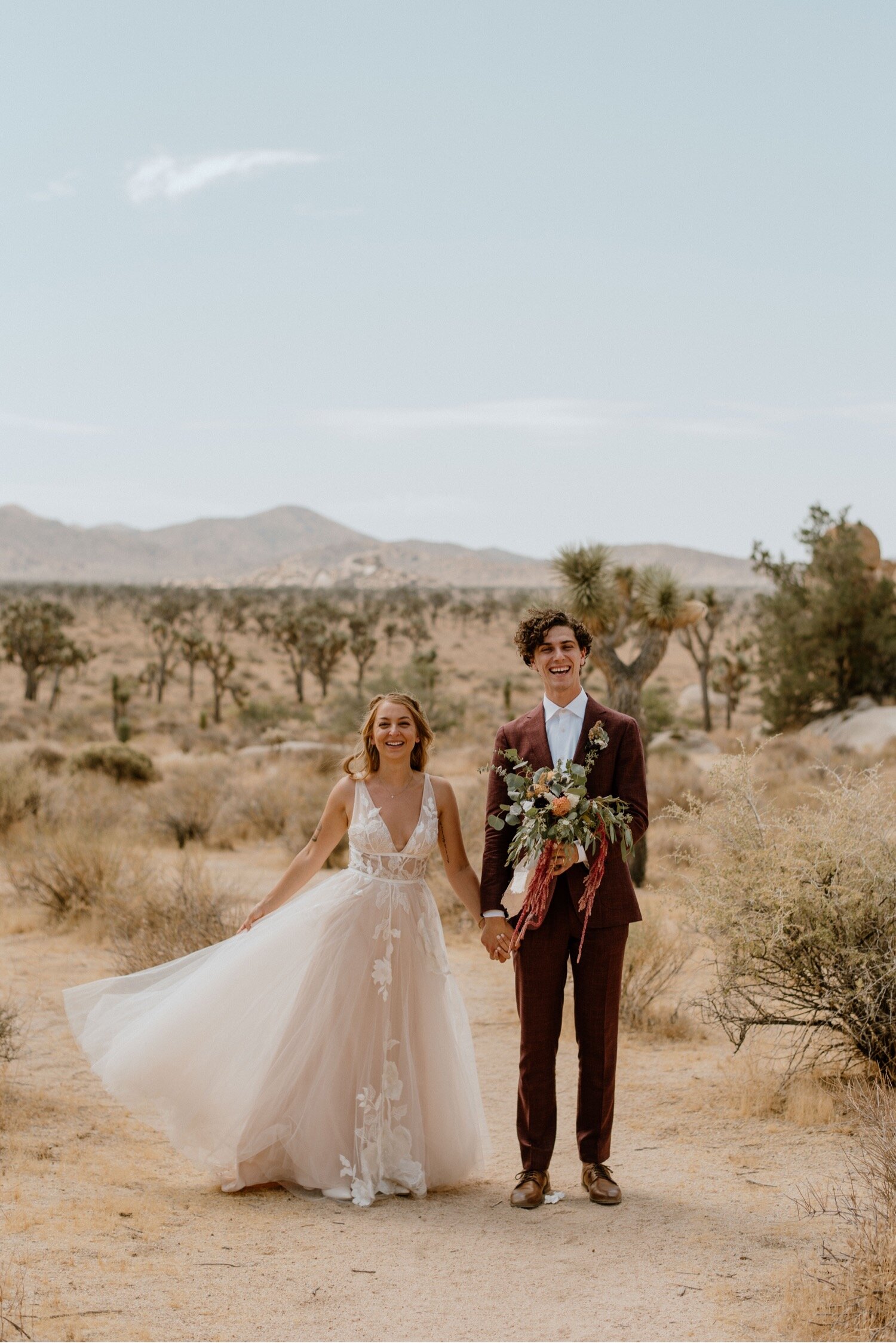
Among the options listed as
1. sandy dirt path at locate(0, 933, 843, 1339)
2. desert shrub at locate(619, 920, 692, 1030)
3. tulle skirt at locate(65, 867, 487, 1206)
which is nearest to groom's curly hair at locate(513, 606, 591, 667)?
tulle skirt at locate(65, 867, 487, 1206)

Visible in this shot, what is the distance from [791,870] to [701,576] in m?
163

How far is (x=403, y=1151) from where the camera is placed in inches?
181

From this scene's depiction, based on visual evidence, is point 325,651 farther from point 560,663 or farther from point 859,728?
point 560,663

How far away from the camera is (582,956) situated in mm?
4379

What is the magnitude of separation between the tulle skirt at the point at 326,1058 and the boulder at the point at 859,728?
15.9 meters

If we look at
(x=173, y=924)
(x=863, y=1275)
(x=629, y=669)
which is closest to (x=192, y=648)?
(x=629, y=669)

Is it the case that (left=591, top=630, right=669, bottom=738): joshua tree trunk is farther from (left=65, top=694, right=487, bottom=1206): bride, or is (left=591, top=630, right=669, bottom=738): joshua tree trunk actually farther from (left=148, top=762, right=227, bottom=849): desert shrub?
(left=65, top=694, right=487, bottom=1206): bride

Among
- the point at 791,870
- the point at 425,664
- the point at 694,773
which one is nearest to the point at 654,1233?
the point at 791,870

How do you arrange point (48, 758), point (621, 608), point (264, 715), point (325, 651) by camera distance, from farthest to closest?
point (325, 651) < point (264, 715) < point (48, 758) < point (621, 608)

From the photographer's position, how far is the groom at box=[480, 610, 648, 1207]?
14.3 feet

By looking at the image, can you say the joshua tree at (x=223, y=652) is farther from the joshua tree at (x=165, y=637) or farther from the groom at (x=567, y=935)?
the groom at (x=567, y=935)

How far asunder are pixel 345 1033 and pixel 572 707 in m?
1.57

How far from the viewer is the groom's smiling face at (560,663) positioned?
439 cm

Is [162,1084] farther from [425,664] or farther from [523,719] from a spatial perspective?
[425,664]
